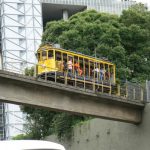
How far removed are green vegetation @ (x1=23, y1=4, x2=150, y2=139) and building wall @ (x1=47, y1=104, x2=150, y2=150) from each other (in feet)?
16.0

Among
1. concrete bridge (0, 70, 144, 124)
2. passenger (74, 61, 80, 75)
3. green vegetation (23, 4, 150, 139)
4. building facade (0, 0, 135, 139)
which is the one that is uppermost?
building facade (0, 0, 135, 139)

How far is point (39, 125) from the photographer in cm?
4647

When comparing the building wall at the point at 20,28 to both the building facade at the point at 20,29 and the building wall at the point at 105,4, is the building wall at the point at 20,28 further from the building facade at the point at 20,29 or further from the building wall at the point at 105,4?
the building wall at the point at 105,4

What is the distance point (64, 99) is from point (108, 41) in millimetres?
16336

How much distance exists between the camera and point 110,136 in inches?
1332

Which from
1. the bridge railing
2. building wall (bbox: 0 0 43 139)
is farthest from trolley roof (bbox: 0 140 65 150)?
building wall (bbox: 0 0 43 139)

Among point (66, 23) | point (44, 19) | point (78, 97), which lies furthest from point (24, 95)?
point (44, 19)

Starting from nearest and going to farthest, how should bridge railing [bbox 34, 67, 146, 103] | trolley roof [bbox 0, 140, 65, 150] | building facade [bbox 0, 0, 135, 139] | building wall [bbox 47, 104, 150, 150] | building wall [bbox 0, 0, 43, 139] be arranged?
trolley roof [bbox 0, 140, 65, 150], bridge railing [bbox 34, 67, 146, 103], building wall [bbox 47, 104, 150, 150], building facade [bbox 0, 0, 135, 139], building wall [bbox 0, 0, 43, 139]

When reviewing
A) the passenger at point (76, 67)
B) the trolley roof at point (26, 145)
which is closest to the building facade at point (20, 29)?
the passenger at point (76, 67)

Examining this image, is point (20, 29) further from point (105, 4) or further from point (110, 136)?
point (110, 136)

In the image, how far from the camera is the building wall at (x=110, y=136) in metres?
30.9

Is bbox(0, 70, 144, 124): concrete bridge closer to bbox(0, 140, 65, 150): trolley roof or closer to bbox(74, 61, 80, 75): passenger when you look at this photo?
bbox(74, 61, 80, 75): passenger

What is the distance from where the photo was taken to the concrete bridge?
25438 mm

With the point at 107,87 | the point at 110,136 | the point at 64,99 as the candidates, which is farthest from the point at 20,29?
the point at 64,99
